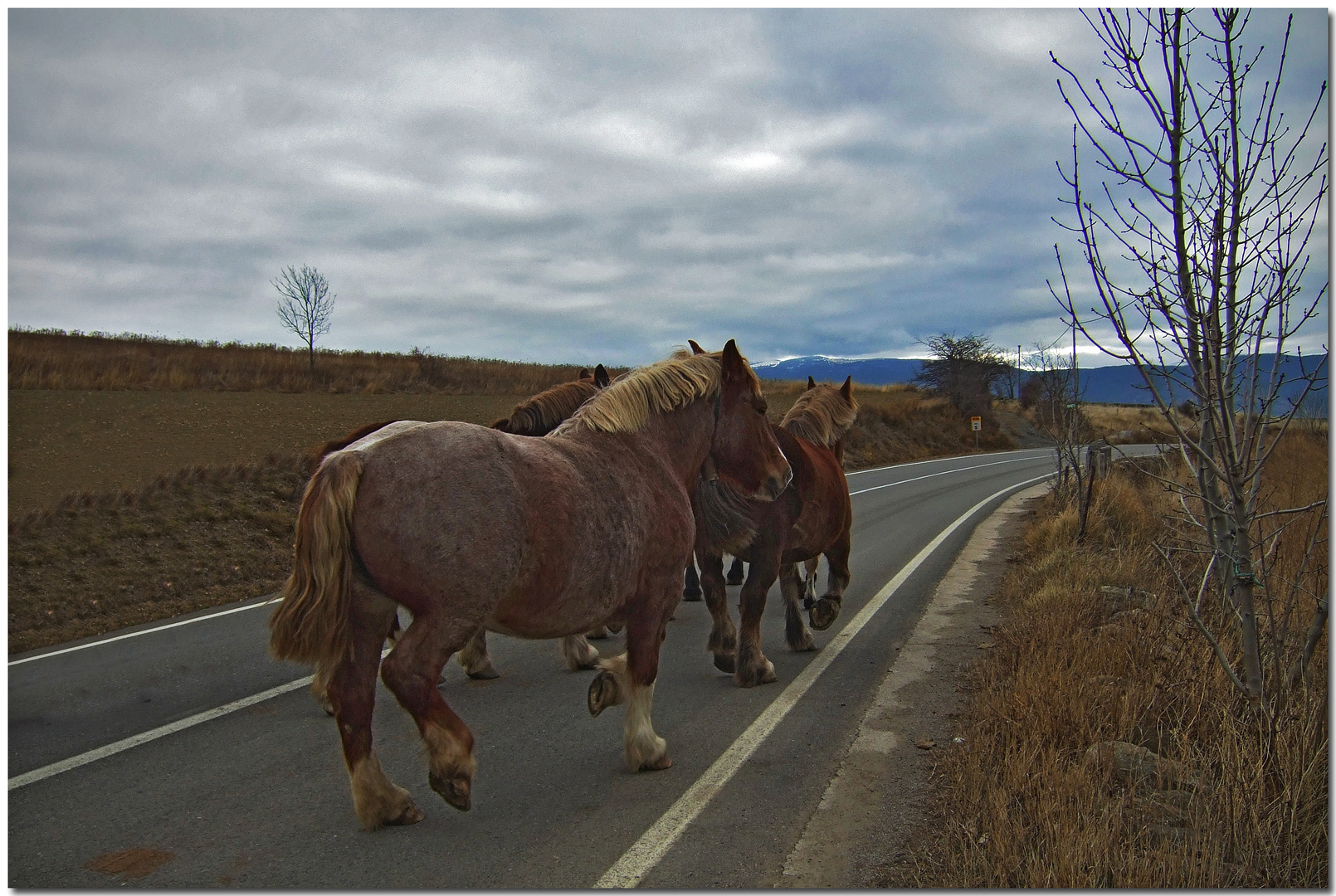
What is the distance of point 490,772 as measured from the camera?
425 centimetres

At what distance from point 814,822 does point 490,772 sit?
167cm

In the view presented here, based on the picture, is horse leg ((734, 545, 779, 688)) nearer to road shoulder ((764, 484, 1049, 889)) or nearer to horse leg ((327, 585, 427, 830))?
road shoulder ((764, 484, 1049, 889))

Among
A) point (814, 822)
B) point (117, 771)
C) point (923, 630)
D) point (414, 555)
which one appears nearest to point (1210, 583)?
point (923, 630)

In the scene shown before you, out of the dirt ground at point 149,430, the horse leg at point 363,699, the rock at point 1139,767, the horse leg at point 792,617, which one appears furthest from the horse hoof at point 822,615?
the dirt ground at point 149,430

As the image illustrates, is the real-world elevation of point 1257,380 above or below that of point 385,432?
above

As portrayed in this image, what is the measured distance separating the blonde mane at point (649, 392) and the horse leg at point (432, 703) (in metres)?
1.30

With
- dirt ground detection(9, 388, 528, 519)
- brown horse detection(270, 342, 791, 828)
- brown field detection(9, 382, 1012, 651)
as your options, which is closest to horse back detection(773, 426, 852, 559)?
brown horse detection(270, 342, 791, 828)

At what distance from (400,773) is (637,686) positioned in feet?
4.26

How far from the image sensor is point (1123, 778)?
12.1ft

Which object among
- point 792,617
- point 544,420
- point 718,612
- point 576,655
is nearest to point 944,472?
point 792,617

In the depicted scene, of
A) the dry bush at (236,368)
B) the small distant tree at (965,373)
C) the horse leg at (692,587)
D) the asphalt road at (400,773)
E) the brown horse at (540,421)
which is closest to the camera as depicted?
the asphalt road at (400,773)

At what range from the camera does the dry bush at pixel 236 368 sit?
818 inches

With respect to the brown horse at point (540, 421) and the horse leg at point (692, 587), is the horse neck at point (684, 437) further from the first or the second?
the horse leg at point (692, 587)

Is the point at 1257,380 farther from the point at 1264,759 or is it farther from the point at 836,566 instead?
the point at 836,566
